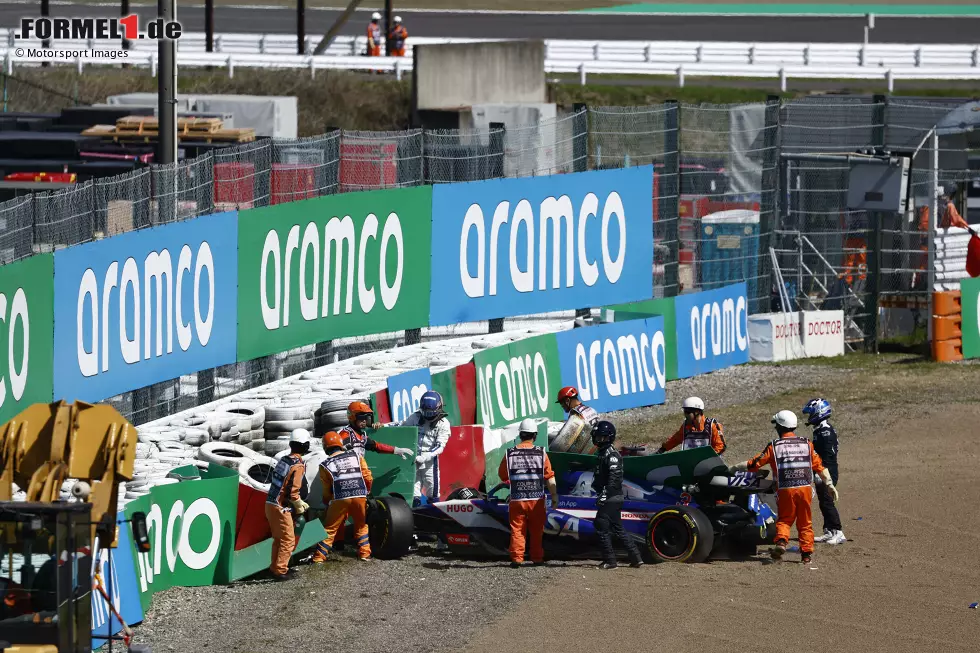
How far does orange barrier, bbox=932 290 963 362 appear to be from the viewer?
87.1 ft

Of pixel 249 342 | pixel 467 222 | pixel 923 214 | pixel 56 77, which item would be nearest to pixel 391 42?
pixel 56 77

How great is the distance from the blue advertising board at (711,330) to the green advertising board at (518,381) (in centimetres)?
352

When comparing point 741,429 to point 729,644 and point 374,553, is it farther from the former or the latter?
point 729,644

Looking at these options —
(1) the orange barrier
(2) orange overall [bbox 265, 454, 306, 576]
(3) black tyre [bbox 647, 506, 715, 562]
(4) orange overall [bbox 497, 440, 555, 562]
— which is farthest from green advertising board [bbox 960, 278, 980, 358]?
(2) orange overall [bbox 265, 454, 306, 576]

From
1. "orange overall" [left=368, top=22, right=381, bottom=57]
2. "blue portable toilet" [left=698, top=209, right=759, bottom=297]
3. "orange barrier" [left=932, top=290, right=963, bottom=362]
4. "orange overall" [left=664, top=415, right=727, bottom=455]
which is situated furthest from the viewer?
"orange overall" [left=368, top=22, right=381, bottom=57]

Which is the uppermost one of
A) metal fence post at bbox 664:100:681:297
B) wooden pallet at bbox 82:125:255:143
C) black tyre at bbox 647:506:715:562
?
wooden pallet at bbox 82:125:255:143

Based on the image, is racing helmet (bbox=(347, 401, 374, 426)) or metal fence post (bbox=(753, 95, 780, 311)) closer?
racing helmet (bbox=(347, 401, 374, 426))

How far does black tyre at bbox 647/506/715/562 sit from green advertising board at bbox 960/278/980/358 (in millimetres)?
13571

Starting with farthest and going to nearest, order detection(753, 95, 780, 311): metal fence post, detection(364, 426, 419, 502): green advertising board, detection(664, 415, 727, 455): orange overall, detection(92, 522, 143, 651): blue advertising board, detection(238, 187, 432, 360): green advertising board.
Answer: detection(753, 95, 780, 311): metal fence post, detection(238, 187, 432, 360): green advertising board, detection(664, 415, 727, 455): orange overall, detection(364, 426, 419, 502): green advertising board, detection(92, 522, 143, 651): blue advertising board

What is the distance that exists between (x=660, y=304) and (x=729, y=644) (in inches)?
489

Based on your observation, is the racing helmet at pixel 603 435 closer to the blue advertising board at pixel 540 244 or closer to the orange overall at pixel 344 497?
the orange overall at pixel 344 497

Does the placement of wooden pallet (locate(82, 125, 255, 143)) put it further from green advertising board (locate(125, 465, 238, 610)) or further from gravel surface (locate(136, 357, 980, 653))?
green advertising board (locate(125, 465, 238, 610))

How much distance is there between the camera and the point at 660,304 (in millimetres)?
24172

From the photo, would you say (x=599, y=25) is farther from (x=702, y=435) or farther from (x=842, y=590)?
(x=842, y=590)
